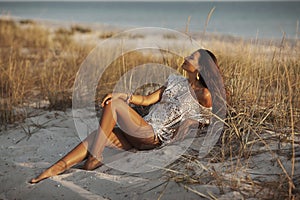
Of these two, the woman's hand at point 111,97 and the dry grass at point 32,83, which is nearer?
the woman's hand at point 111,97

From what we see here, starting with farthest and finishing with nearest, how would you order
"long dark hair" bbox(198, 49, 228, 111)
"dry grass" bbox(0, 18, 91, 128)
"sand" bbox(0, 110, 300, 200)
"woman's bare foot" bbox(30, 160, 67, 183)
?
"dry grass" bbox(0, 18, 91, 128) < "long dark hair" bbox(198, 49, 228, 111) < "woman's bare foot" bbox(30, 160, 67, 183) < "sand" bbox(0, 110, 300, 200)

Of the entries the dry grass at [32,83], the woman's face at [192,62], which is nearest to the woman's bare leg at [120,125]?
the woman's face at [192,62]

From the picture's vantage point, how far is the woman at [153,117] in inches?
89.4

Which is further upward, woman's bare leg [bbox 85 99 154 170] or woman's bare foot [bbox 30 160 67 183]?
woman's bare leg [bbox 85 99 154 170]

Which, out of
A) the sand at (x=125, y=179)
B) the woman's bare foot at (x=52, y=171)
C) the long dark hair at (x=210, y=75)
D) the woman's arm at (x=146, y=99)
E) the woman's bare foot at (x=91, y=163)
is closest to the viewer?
the sand at (x=125, y=179)

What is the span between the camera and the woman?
227 cm

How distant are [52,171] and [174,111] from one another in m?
0.95

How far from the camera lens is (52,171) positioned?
7.10ft

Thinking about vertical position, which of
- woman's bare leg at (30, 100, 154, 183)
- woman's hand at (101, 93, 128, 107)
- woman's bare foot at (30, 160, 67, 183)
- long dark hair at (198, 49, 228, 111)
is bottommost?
woman's bare foot at (30, 160, 67, 183)

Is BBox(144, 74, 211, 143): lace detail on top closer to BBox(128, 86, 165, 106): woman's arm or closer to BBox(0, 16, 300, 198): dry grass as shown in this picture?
BBox(128, 86, 165, 106): woman's arm

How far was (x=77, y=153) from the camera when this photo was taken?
2.27 m

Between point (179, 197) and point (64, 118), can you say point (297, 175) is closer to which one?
point (179, 197)

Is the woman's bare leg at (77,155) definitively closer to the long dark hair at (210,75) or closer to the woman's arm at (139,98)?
the woman's arm at (139,98)

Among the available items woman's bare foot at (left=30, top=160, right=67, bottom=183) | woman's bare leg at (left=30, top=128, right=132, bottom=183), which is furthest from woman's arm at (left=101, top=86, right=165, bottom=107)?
woman's bare foot at (left=30, top=160, right=67, bottom=183)
